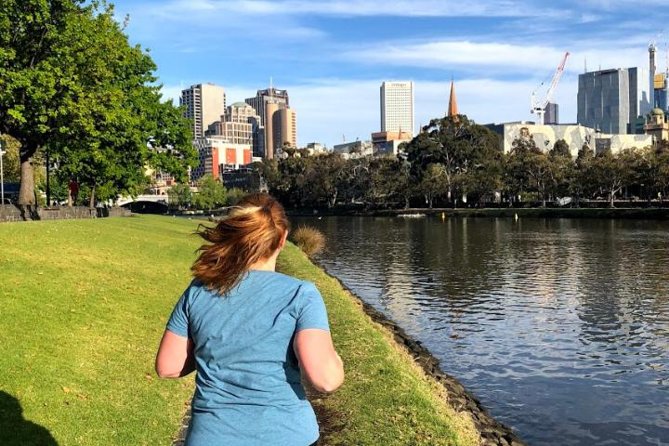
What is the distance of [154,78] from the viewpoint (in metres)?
51.7

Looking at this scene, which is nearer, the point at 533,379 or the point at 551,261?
the point at 533,379

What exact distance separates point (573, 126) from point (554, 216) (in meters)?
102

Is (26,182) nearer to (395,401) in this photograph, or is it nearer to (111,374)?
(111,374)

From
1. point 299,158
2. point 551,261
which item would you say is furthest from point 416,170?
point 551,261

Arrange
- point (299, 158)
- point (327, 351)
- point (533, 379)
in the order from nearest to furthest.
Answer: point (327, 351) → point (533, 379) → point (299, 158)

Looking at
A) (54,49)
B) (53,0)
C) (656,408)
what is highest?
(53,0)

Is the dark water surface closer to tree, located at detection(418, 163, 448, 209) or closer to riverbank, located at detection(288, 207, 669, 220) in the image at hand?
riverbank, located at detection(288, 207, 669, 220)

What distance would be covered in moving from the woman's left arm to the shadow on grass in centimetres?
448

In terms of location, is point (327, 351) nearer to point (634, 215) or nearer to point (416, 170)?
point (634, 215)

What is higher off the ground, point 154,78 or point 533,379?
point 154,78

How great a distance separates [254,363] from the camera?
124 inches

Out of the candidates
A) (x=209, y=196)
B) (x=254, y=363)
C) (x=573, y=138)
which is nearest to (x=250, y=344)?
(x=254, y=363)

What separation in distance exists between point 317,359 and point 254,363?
1.12 ft

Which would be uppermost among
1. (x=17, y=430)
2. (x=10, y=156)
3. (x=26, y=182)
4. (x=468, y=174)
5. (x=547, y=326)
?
(x=10, y=156)
